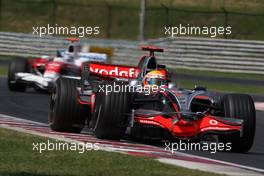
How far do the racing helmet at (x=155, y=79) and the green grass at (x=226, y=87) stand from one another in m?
12.8

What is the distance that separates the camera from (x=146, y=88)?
1365cm

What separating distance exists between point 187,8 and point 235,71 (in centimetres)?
1539

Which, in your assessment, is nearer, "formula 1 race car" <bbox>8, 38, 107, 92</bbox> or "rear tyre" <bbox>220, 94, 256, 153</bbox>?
"rear tyre" <bbox>220, 94, 256, 153</bbox>

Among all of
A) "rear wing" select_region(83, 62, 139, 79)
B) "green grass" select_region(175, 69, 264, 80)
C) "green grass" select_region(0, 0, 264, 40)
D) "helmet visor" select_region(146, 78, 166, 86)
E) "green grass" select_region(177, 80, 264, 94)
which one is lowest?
"green grass" select_region(177, 80, 264, 94)

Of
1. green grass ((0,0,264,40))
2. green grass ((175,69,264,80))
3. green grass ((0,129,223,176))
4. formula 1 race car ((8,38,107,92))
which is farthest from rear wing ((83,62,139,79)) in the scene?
green grass ((0,0,264,40))

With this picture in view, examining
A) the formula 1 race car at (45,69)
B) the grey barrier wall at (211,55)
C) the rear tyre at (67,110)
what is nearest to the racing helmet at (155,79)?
the rear tyre at (67,110)

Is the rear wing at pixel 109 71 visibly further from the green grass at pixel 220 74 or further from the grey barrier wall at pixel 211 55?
the grey barrier wall at pixel 211 55

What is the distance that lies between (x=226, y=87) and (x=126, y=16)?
21250 mm

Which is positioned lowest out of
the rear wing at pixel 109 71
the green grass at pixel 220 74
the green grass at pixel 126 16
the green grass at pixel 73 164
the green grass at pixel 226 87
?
the green grass at pixel 73 164

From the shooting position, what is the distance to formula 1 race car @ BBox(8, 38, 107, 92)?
22.2 meters

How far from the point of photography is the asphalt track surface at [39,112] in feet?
39.6

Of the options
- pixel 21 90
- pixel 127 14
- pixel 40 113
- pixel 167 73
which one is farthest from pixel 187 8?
pixel 167 73

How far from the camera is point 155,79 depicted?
45.8ft

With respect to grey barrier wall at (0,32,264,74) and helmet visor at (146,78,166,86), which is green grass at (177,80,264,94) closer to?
grey barrier wall at (0,32,264,74)
